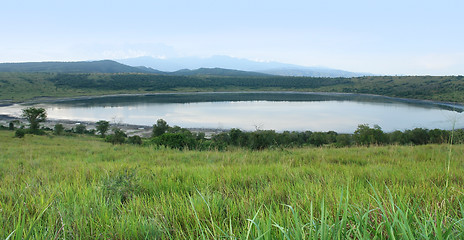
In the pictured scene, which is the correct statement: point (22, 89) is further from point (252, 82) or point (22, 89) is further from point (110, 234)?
point (110, 234)

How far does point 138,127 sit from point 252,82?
10616cm

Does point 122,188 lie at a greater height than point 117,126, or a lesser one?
greater

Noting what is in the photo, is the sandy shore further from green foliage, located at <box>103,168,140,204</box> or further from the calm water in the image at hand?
green foliage, located at <box>103,168,140,204</box>

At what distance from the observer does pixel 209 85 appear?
5856 inches

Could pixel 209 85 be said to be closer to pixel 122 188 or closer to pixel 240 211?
pixel 122 188

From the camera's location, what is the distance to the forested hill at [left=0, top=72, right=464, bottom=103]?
10112 centimetres

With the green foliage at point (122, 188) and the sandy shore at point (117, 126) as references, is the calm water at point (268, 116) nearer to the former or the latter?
the sandy shore at point (117, 126)

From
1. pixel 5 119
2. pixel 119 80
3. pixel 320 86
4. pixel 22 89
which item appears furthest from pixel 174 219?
pixel 119 80

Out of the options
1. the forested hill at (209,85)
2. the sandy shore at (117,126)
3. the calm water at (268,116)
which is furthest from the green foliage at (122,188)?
the forested hill at (209,85)

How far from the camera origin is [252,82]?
6053 inches

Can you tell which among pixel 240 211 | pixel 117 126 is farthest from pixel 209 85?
pixel 240 211

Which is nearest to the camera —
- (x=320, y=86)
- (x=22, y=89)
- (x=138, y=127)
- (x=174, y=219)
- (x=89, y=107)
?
(x=174, y=219)

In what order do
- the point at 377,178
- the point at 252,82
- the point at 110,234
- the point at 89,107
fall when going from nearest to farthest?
1. the point at 110,234
2. the point at 377,178
3. the point at 89,107
4. the point at 252,82

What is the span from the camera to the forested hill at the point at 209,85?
101125 millimetres
